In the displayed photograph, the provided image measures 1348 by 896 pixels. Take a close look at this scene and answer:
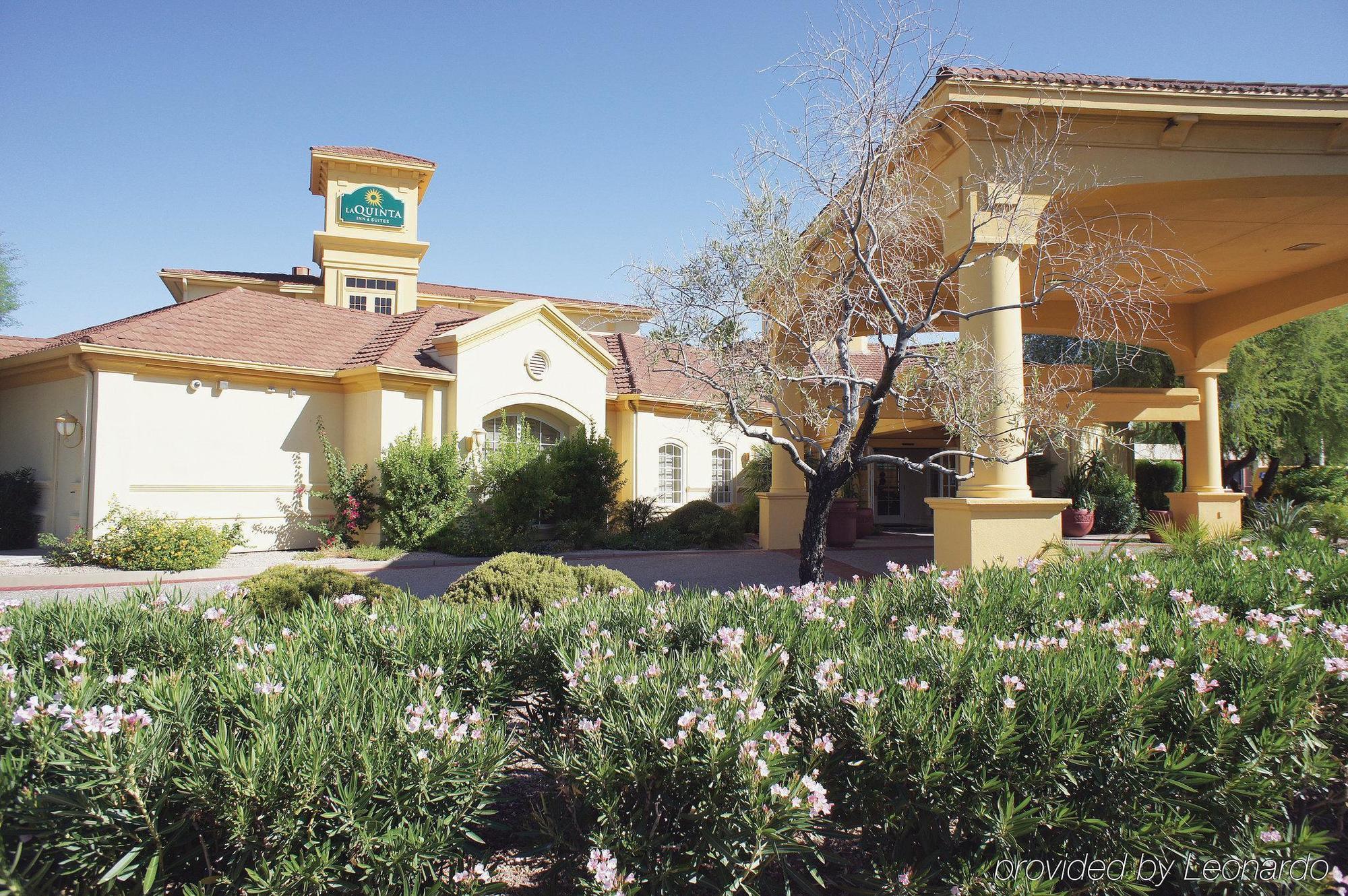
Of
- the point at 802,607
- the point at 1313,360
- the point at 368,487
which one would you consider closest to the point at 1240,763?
the point at 802,607

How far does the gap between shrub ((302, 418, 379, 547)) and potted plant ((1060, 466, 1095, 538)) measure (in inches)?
600

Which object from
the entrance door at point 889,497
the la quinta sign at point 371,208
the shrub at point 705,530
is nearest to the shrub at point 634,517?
the shrub at point 705,530

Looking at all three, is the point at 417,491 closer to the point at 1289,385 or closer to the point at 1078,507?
the point at 1078,507

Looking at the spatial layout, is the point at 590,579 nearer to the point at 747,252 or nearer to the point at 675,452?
the point at 747,252

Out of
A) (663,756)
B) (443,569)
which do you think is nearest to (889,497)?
(443,569)

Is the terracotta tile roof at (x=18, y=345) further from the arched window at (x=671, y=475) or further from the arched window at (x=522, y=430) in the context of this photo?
the arched window at (x=671, y=475)

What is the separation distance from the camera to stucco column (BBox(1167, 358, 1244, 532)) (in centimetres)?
1691

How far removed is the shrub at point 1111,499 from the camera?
20.8m

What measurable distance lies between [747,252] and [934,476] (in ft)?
72.6

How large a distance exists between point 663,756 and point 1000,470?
24.6 ft

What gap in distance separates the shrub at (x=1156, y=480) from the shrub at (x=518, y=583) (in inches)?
999

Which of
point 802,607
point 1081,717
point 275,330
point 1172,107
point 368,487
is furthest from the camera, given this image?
point 275,330

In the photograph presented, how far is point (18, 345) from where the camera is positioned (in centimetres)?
1927

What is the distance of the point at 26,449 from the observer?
1694 centimetres
